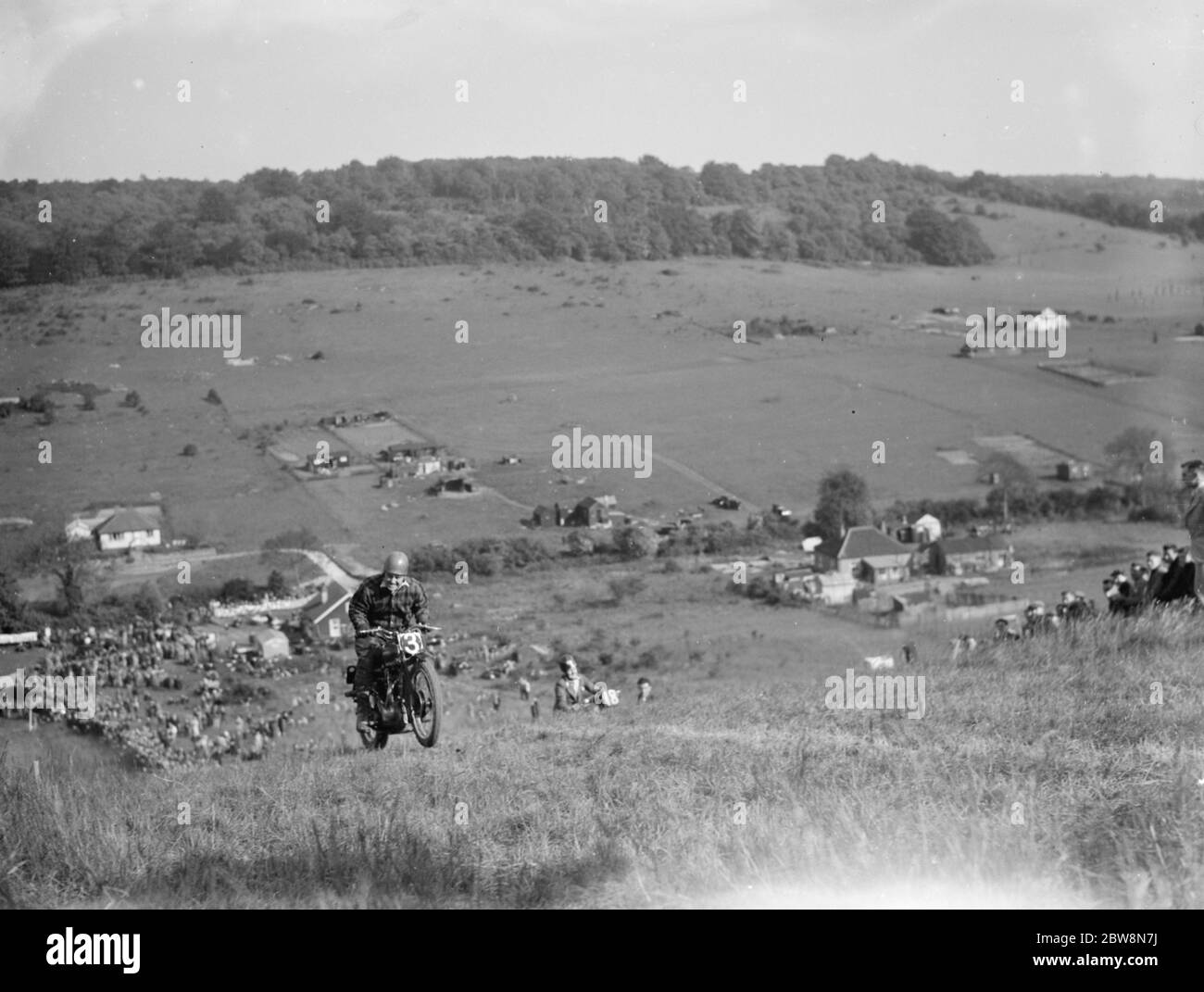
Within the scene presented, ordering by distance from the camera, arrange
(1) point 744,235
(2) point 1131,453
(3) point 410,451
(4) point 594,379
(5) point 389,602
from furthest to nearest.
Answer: (1) point 744,235, (2) point 1131,453, (4) point 594,379, (3) point 410,451, (5) point 389,602

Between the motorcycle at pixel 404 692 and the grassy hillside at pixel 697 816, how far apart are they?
345 millimetres

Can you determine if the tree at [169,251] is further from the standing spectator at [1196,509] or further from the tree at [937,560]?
the standing spectator at [1196,509]

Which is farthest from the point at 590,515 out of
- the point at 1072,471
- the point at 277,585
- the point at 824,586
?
the point at 1072,471

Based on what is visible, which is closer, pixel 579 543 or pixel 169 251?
pixel 579 543

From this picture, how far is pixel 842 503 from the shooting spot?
2184 centimetres

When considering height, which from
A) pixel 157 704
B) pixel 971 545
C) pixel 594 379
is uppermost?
pixel 594 379

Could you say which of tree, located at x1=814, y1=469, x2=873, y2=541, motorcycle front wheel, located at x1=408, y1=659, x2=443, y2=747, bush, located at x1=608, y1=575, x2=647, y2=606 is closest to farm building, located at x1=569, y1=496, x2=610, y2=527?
bush, located at x1=608, y1=575, x2=647, y2=606

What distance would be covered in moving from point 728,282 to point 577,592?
8.43 metres

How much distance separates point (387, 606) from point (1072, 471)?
1723 cm

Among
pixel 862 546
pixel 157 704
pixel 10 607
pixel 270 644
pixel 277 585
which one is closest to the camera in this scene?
pixel 157 704

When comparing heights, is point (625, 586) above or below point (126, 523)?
below

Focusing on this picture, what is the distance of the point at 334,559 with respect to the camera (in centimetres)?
1947

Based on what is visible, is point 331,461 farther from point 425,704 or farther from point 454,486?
point 425,704

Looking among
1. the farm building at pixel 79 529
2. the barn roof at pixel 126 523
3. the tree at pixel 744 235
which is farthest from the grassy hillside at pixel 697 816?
the tree at pixel 744 235
